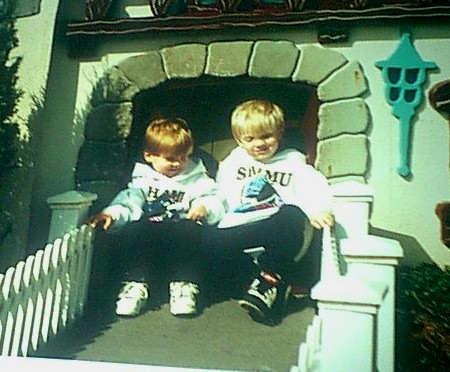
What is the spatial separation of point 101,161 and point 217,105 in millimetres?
360

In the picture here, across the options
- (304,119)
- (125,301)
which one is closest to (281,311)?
(125,301)

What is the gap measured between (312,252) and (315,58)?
528 millimetres

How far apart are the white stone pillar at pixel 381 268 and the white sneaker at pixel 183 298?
1.29 feet

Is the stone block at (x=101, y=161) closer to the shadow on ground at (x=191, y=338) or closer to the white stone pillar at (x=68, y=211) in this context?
the white stone pillar at (x=68, y=211)

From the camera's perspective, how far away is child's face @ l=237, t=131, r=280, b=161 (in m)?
1.74

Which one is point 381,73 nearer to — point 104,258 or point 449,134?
point 449,134

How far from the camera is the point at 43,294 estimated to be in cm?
167

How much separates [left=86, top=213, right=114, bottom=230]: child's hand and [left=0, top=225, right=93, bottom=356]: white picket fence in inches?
1.8

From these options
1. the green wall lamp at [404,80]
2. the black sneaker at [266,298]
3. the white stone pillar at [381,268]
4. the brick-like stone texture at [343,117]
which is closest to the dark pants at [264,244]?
the black sneaker at [266,298]

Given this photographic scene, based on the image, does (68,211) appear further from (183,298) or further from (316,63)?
(316,63)

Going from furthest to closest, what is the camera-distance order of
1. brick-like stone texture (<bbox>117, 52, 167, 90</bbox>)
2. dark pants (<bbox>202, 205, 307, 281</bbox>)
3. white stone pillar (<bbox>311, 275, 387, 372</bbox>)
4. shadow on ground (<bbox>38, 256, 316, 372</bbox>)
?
1. brick-like stone texture (<bbox>117, 52, 167, 90</bbox>)
2. dark pants (<bbox>202, 205, 307, 281</bbox>)
3. shadow on ground (<bbox>38, 256, 316, 372</bbox>)
4. white stone pillar (<bbox>311, 275, 387, 372</bbox>)

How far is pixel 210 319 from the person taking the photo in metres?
1.65

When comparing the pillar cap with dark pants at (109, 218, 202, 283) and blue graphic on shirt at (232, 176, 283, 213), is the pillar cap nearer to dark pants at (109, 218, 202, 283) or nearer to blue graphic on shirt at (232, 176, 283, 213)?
dark pants at (109, 218, 202, 283)

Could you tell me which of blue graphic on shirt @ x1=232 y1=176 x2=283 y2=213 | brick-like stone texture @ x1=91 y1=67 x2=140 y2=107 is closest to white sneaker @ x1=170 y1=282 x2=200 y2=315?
blue graphic on shirt @ x1=232 y1=176 x2=283 y2=213
